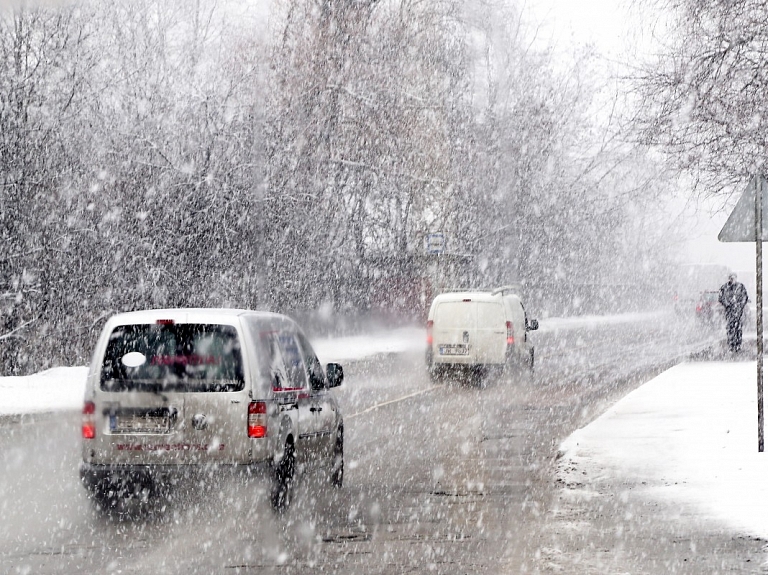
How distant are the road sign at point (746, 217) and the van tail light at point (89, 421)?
19.5 ft

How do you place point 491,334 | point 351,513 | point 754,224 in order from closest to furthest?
point 351,513, point 754,224, point 491,334

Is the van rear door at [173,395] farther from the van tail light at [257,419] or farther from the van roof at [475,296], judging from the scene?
the van roof at [475,296]

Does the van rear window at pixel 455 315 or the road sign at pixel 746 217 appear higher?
the road sign at pixel 746 217

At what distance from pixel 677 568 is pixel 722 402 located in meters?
9.92

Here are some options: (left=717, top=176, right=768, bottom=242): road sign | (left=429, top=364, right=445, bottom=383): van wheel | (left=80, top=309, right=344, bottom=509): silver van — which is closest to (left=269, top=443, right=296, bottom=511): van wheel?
(left=80, top=309, right=344, bottom=509): silver van

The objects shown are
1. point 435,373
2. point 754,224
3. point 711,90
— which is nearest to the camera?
point 754,224

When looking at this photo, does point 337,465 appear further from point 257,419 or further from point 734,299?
point 734,299

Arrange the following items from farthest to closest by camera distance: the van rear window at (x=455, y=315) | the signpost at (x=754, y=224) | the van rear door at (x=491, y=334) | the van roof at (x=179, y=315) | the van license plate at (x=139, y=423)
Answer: the van rear window at (x=455, y=315) < the van rear door at (x=491, y=334) < the signpost at (x=754, y=224) < the van roof at (x=179, y=315) < the van license plate at (x=139, y=423)

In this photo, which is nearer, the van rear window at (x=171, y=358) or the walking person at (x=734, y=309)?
the van rear window at (x=171, y=358)

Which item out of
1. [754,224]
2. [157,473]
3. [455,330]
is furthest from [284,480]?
[455,330]

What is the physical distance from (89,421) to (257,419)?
1272mm

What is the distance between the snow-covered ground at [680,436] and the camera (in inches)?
371

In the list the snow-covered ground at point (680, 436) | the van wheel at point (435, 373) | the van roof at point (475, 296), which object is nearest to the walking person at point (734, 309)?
the snow-covered ground at point (680, 436)

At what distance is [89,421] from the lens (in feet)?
28.6
